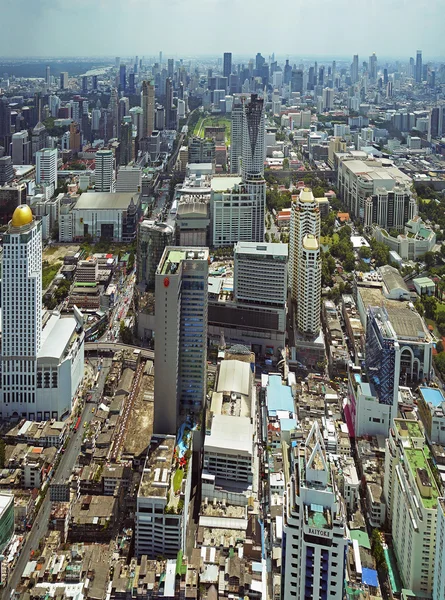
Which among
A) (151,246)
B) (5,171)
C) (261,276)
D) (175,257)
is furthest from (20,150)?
(175,257)

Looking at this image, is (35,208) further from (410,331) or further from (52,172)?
(410,331)

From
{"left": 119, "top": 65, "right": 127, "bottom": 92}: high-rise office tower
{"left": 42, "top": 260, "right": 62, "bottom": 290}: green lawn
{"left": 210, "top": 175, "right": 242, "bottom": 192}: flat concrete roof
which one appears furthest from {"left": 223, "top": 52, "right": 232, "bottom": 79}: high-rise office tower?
{"left": 42, "top": 260, "right": 62, "bottom": 290}: green lawn

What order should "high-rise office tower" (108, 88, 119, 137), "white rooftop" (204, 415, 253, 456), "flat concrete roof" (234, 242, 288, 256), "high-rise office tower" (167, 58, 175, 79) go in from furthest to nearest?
"high-rise office tower" (167, 58, 175, 79)
"high-rise office tower" (108, 88, 119, 137)
"flat concrete roof" (234, 242, 288, 256)
"white rooftop" (204, 415, 253, 456)

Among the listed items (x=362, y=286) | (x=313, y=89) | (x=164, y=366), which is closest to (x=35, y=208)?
(x=362, y=286)

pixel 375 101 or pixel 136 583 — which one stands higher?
pixel 375 101

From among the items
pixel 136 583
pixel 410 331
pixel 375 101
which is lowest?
pixel 136 583

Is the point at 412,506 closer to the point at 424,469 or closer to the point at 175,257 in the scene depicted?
the point at 424,469

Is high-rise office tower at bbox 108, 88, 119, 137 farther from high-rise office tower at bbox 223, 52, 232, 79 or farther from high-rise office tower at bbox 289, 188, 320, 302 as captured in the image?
high-rise office tower at bbox 289, 188, 320, 302
